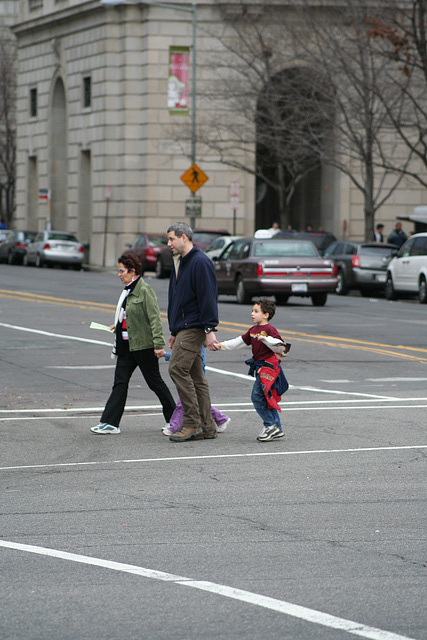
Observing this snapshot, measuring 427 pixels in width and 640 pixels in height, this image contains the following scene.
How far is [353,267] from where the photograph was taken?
32594 millimetres

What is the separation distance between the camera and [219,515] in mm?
7328

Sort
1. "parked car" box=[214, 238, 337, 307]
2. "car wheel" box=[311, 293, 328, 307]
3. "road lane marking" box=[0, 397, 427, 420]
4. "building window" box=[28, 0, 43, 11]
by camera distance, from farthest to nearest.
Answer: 1. "building window" box=[28, 0, 43, 11]
2. "car wheel" box=[311, 293, 328, 307]
3. "parked car" box=[214, 238, 337, 307]
4. "road lane marking" box=[0, 397, 427, 420]

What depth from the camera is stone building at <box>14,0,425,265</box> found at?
4912cm

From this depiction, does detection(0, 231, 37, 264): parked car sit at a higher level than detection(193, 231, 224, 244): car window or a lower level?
lower

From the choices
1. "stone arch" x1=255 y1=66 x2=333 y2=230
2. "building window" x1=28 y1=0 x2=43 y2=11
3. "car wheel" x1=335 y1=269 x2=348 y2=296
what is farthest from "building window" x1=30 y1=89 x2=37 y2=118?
"car wheel" x1=335 y1=269 x2=348 y2=296

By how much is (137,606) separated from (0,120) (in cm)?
6733

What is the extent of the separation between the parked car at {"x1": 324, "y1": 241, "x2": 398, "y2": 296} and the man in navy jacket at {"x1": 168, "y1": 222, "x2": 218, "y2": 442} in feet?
73.6

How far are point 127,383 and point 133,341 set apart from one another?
1.34 ft

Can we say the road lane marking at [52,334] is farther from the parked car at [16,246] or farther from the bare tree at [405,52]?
the parked car at [16,246]

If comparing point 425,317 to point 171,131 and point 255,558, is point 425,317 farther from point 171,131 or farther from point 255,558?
point 171,131

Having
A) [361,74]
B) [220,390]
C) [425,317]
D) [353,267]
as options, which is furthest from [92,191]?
[220,390]

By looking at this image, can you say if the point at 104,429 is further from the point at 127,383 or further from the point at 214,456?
the point at 214,456

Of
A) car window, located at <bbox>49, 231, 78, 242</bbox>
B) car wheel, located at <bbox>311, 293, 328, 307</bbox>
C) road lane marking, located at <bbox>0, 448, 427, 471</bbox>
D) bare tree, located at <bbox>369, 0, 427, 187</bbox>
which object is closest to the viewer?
road lane marking, located at <bbox>0, 448, 427, 471</bbox>

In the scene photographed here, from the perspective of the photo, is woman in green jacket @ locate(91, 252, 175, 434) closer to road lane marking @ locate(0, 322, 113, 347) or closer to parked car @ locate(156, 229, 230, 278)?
road lane marking @ locate(0, 322, 113, 347)
